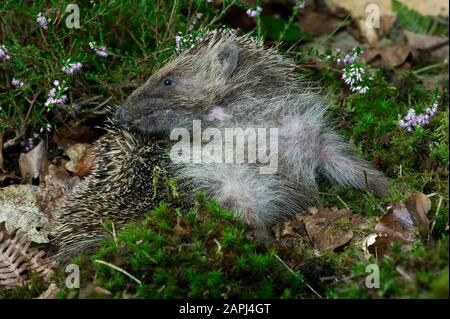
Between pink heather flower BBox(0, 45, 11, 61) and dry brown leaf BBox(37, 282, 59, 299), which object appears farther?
pink heather flower BBox(0, 45, 11, 61)

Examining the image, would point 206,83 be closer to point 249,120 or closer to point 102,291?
point 249,120

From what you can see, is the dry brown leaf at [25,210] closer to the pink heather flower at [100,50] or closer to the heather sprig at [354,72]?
the pink heather flower at [100,50]

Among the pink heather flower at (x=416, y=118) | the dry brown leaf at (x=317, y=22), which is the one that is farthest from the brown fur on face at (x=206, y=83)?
the dry brown leaf at (x=317, y=22)

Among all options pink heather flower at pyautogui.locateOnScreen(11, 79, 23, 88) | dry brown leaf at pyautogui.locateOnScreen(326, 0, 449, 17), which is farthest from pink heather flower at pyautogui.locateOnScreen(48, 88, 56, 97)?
dry brown leaf at pyautogui.locateOnScreen(326, 0, 449, 17)

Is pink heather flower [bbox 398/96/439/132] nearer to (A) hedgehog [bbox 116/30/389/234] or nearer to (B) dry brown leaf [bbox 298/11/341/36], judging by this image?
(A) hedgehog [bbox 116/30/389/234]
